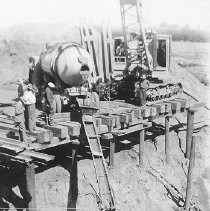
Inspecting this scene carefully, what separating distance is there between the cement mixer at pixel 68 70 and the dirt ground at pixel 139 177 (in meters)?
2.52

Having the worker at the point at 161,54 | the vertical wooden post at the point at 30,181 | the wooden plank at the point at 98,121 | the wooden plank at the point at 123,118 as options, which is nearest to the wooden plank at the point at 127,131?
the wooden plank at the point at 123,118

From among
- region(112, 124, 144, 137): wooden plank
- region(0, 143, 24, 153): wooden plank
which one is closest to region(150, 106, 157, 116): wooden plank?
region(112, 124, 144, 137): wooden plank

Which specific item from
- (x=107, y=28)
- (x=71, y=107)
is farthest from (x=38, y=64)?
(x=107, y=28)

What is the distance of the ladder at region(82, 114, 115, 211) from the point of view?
35.6 ft

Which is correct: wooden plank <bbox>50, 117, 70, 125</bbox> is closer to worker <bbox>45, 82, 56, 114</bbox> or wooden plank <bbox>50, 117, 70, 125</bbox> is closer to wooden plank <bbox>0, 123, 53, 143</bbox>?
worker <bbox>45, 82, 56, 114</bbox>

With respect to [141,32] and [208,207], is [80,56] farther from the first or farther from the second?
[208,207]

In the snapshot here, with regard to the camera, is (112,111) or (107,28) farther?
(107,28)

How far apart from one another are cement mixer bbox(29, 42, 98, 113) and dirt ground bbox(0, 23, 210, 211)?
252cm

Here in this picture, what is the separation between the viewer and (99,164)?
11.4m

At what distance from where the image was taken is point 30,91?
1181 cm

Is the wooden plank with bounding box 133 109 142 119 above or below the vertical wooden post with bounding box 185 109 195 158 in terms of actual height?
above

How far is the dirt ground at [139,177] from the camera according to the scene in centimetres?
1306

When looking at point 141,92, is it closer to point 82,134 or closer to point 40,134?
point 82,134

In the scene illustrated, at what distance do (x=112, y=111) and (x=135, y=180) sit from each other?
3288 millimetres
